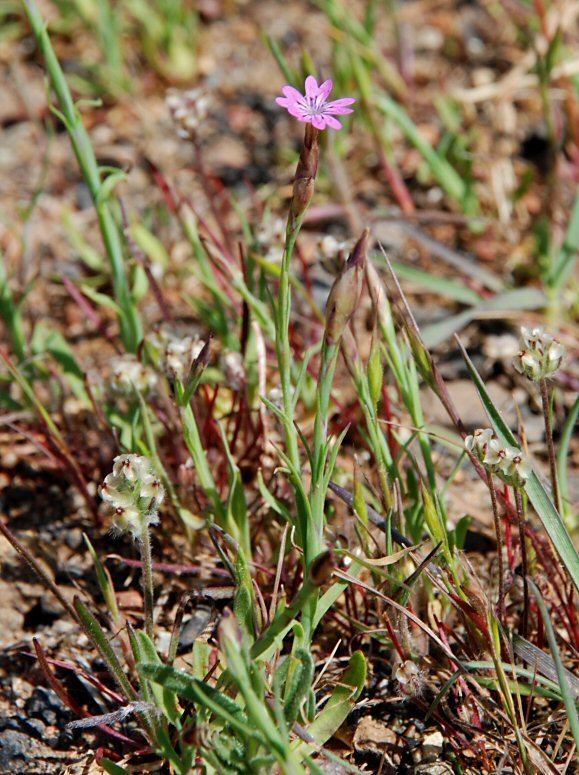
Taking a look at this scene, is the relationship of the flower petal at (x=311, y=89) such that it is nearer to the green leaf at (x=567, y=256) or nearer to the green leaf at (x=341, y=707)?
the green leaf at (x=341, y=707)

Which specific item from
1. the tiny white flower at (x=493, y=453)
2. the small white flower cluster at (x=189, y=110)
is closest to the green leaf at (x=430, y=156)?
the small white flower cluster at (x=189, y=110)

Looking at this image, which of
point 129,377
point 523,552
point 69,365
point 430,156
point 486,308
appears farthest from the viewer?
point 430,156

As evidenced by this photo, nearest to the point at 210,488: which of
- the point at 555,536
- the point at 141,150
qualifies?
the point at 555,536

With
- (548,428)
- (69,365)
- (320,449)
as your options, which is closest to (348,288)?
(320,449)

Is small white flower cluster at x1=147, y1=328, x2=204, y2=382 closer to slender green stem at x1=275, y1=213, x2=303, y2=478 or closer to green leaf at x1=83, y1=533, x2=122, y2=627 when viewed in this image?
slender green stem at x1=275, y1=213, x2=303, y2=478

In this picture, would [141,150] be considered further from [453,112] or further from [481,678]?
[481,678]

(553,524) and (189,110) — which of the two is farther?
(189,110)

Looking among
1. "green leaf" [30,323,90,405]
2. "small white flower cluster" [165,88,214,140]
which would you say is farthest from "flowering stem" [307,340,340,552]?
"small white flower cluster" [165,88,214,140]

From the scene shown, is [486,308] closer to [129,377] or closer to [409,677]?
[129,377]
